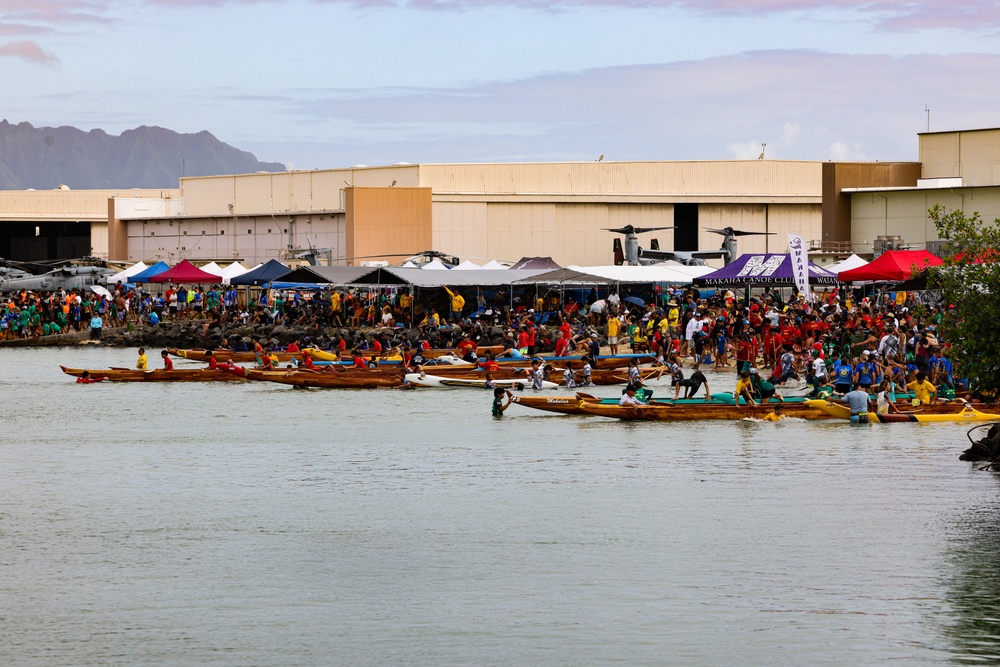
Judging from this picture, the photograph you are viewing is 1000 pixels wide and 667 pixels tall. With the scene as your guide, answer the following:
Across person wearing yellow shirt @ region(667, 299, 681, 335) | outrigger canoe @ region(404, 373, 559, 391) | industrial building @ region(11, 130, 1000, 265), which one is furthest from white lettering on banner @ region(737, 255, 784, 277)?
industrial building @ region(11, 130, 1000, 265)

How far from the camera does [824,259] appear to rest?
6775 centimetres

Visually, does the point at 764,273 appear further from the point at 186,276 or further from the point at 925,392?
the point at 186,276

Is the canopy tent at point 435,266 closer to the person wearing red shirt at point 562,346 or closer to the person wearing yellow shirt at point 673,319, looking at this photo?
the person wearing yellow shirt at point 673,319

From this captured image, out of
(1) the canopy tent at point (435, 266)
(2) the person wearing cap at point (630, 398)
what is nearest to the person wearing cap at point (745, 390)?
(2) the person wearing cap at point (630, 398)

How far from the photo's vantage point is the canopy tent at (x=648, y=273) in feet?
179

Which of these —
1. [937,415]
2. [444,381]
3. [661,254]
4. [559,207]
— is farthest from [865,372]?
[559,207]

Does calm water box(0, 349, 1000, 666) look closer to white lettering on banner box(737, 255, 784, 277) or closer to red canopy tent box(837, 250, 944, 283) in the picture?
red canopy tent box(837, 250, 944, 283)

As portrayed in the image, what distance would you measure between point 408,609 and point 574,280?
117ft

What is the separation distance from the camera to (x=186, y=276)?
62250 millimetres

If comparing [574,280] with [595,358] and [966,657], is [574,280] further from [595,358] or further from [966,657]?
[966,657]

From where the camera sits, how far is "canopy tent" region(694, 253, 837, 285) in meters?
46.8

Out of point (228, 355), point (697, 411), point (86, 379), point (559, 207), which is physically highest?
point (559, 207)

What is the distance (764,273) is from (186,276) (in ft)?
92.9

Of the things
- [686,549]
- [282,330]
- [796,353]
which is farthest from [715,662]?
[282,330]
